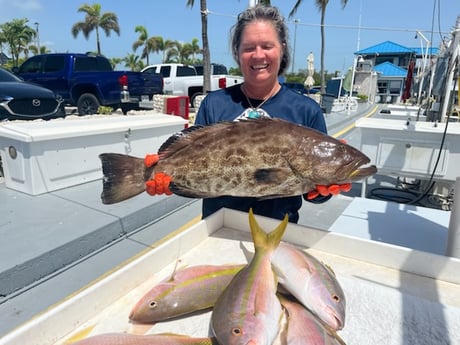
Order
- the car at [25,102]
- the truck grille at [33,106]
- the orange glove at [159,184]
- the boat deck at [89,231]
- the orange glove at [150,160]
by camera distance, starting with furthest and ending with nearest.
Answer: the truck grille at [33,106] < the car at [25,102] < the boat deck at [89,231] < the orange glove at [150,160] < the orange glove at [159,184]

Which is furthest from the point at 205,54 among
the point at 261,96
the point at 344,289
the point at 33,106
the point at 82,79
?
the point at 344,289

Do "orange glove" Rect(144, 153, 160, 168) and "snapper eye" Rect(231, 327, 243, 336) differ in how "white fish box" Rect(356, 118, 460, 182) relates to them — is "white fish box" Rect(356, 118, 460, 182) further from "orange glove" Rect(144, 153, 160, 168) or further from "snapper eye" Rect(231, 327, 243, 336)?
"snapper eye" Rect(231, 327, 243, 336)

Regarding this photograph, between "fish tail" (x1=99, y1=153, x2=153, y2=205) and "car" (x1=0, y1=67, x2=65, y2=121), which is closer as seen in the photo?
"fish tail" (x1=99, y1=153, x2=153, y2=205)

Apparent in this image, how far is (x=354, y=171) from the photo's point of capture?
6.72ft

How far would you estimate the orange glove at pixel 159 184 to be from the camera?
6.88 ft

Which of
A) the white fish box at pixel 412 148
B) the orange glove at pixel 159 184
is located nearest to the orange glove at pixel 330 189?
the orange glove at pixel 159 184

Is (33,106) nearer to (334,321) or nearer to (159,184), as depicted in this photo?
(159,184)

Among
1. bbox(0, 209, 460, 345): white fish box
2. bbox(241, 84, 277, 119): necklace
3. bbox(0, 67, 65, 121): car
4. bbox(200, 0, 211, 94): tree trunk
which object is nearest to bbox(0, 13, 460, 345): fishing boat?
bbox(0, 209, 460, 345): white fish box

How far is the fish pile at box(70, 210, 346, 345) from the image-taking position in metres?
1.23

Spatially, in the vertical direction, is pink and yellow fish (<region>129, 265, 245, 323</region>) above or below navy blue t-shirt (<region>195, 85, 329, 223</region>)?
below

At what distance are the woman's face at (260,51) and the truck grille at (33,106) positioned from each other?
24.4 ft

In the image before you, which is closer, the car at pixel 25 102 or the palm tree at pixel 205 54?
the car at pixel 25 102

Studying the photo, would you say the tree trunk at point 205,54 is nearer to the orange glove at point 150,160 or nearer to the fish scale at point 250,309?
the orange glove at point 150,160

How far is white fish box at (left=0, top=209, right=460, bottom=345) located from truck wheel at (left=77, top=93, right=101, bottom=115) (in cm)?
1153
